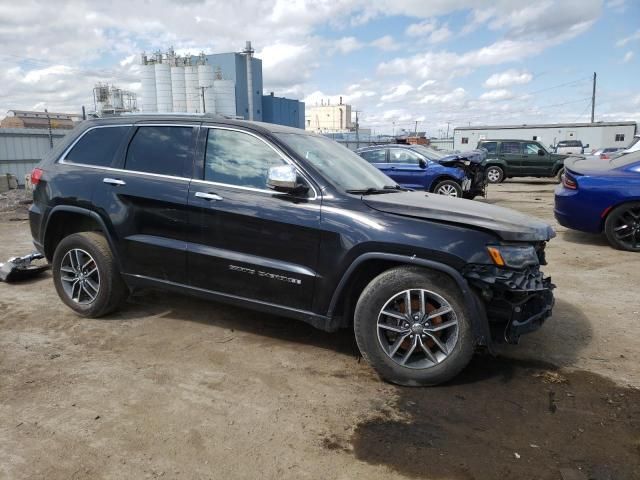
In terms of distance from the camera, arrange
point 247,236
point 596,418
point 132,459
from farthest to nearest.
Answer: point 247,236 → point 596,418 → point 132,459

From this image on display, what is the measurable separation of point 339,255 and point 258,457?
1395 millimetres

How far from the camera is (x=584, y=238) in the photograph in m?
8.28

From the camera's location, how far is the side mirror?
348 centimetres

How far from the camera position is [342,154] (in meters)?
4.46

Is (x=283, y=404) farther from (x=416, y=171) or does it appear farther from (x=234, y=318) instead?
(x=416, y=171)

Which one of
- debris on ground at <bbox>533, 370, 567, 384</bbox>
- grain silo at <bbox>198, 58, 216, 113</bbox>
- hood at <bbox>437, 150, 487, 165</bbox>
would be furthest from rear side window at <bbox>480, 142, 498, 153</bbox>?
grain silo at <bbox>198, 58, 216, 113</bbox>

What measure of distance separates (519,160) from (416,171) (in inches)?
372

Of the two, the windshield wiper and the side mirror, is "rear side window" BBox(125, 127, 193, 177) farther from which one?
the windshield wiper

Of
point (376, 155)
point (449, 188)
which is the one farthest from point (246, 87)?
point (449, 188)

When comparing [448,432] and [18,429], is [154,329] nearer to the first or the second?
[18,429]

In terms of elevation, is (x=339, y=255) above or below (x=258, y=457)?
above

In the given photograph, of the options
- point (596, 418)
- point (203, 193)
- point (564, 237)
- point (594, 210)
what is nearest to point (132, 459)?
point (203, 193)

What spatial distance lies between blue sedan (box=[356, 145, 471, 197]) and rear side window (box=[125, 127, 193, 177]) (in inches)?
318

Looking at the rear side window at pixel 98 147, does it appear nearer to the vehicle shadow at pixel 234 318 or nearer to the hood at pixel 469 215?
the vehicle shadow at pixel 234 318
